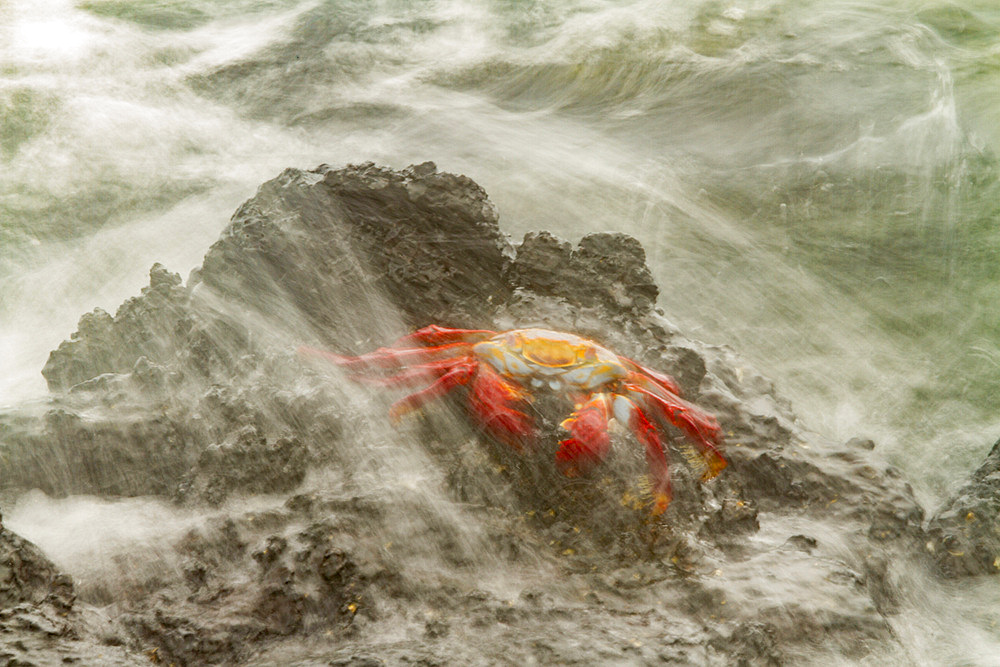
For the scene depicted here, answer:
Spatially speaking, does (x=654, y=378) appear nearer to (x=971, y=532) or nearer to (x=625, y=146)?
(x=971, y=532)

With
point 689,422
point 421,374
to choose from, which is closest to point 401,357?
point 421,374

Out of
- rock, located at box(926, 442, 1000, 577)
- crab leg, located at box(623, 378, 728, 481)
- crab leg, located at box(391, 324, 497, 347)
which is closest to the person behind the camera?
crab leg, located at box(623, 378, 728, 481)

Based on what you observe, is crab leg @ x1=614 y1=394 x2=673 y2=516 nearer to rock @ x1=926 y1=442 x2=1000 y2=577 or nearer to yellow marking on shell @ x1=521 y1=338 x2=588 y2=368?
yellow marking on shell @ x1=521 y1=338 x2=588 y2=368

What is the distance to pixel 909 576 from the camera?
12.9ft

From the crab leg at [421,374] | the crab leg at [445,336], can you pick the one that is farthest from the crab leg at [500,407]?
the crab leg at [445,336]

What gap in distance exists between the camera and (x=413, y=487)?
3.69m

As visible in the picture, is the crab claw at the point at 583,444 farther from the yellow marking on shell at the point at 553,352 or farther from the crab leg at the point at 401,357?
the crab leg at the point at 401,357

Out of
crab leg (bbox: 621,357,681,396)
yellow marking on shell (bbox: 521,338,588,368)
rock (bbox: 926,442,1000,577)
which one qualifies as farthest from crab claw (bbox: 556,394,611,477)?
rock (bbox: 926,442,1000,577)

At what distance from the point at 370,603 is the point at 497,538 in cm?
60

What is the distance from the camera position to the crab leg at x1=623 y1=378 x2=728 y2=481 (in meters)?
3.93

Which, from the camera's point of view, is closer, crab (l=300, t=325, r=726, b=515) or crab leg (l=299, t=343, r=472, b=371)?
crab (l=300, t=325, r=726, b=515)

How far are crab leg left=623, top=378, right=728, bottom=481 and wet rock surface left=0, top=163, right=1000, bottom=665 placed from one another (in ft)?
0.29

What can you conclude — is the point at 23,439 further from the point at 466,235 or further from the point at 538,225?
the point at 538,225

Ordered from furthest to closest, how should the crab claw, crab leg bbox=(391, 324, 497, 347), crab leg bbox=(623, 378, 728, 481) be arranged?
crab leg bbox=(391, 324, 497, 347)
crab leg bbox=(623, 378, 728, 481)
the crab claw
